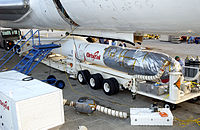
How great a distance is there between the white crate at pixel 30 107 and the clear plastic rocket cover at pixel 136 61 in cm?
342

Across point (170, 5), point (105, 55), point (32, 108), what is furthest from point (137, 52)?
point (32, 108)

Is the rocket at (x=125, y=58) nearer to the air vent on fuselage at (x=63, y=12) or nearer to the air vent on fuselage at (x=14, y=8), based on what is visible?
the air vent on fuselage at (x=63, y=12)

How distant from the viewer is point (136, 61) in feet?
25.7

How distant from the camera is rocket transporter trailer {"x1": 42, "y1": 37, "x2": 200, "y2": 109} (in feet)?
23.2

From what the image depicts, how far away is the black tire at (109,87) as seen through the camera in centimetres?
827

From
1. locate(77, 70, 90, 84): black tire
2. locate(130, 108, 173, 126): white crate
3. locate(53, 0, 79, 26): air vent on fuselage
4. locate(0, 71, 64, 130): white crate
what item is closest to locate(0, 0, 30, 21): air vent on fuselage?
locate(53, 0, 79, 26): air vent on fuselage

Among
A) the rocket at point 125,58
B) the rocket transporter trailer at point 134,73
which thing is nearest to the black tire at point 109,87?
the rocket transporter trailer at point 134,73

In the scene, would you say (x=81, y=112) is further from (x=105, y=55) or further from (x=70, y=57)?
(x=70, y=57)

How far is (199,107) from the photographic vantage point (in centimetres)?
741

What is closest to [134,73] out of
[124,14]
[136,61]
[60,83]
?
[136,61]

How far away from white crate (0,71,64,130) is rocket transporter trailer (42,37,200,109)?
328cm

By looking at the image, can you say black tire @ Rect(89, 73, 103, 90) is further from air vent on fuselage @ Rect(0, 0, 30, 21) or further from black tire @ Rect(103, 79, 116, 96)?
air vent on fuselage @ Rect(0, 0, 30, 21)

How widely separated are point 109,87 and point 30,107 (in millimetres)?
3946

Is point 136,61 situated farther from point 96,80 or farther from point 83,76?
point 83,76
